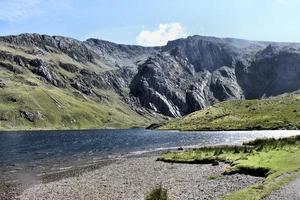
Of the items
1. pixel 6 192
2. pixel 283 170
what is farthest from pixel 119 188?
pixel 283 170

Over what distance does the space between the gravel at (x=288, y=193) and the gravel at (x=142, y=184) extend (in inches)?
254

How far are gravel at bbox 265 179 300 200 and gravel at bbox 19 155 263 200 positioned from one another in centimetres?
644

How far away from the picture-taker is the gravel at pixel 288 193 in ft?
114

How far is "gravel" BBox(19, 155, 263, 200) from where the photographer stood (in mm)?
46631

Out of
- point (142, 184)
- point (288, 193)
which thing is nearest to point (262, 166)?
point (142, 184)

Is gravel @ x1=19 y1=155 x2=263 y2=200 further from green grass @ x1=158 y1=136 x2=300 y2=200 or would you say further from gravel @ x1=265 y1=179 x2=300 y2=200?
gravel @ x1=265 y1=179 x2=300 y2=200

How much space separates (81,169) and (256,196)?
51658 mm

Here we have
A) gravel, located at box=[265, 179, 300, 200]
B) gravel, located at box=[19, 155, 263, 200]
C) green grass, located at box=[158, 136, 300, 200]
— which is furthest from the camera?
gravel, located at box=[19, 155, 263, 200]

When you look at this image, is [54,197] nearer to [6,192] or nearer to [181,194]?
[6,192]

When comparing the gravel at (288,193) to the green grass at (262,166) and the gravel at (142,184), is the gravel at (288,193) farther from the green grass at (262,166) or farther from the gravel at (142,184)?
the gravel at (142,184)

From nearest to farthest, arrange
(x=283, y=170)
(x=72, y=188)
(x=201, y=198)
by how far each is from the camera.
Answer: (x=201, y=198), (x=283, y=170), (x=72, y=188)

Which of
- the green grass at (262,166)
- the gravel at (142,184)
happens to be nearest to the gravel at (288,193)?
the green grass at (262,166)

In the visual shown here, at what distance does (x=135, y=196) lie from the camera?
1874 inches

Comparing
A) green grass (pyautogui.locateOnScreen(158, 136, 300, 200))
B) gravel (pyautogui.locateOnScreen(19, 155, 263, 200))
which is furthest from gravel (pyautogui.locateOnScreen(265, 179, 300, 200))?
gravel (pyautogui.locateOnScreen(19, 155, 263, 200))
